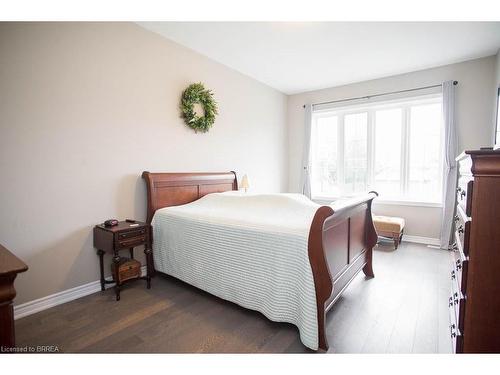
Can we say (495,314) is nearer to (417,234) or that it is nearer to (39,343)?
(39,343)

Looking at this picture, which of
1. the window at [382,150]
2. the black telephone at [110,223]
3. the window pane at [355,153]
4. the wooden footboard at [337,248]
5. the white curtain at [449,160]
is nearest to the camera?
the wooden footboard at [337,248]

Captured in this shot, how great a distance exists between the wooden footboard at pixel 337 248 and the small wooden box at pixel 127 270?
1.69m

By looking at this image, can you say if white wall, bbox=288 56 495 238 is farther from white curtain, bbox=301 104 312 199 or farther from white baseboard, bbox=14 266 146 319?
white baseboard, bbox=14 266 146 319

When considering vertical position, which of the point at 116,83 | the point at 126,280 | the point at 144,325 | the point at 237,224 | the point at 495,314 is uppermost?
the point at 116,83

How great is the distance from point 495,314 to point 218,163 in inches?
123

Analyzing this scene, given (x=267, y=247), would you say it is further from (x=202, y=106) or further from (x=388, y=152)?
(x=388, y=152)

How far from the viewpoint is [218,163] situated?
365 centimetres

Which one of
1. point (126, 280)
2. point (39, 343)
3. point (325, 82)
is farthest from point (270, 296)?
point (325, 82)

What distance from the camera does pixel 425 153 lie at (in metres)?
3.94

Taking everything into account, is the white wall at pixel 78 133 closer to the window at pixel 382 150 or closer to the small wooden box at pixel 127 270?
the small wooden box at pixel 127 270

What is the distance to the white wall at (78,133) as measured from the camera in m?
1.92

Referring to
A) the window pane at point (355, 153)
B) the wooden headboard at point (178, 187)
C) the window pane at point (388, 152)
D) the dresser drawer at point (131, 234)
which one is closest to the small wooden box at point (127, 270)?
the dresser drawer at point (131, 234)

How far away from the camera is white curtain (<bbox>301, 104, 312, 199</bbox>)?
484 centimetres

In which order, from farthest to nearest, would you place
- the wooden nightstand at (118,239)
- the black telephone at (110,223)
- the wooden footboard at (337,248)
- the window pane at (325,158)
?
the window pane at (325,158) → the black telephone at (110,223) → the wooden nightstand at (118,239) → the wooden footboard at (337,248)
